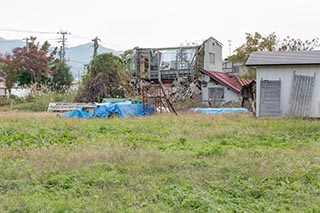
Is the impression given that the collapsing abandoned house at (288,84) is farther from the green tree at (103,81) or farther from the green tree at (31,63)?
the green tree at (31,63)

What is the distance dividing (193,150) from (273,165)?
5.18 ft

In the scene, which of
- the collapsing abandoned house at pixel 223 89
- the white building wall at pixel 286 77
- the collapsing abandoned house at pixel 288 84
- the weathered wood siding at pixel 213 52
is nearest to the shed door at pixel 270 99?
the collapsing abandoned house at pixel 288 84

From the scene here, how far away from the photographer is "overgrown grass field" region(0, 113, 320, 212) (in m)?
3.78

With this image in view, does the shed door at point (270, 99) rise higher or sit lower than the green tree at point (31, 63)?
lower

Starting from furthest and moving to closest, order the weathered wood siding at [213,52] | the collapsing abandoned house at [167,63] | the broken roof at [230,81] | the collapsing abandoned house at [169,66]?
the weathered wood siding at [213,52] < the collapsing abandoned house at [167,63] < the collapsing abandoned house at [169,66] < the broken roof at [230,81]

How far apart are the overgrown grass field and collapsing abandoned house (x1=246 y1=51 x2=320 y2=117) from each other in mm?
4459

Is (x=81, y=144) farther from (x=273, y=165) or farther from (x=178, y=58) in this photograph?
(x=178, y=58)

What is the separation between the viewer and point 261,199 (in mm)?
3979

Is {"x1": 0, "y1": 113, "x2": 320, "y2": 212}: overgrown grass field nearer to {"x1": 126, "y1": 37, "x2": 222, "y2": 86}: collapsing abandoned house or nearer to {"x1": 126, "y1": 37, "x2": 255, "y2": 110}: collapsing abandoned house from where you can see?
→ {"x1": 126, "y1": 37, "x2": 255, "y2": 110}: collapsing abandoned house

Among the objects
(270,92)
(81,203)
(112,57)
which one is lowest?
(81,203)

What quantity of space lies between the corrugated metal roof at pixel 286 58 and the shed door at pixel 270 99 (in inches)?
25.5

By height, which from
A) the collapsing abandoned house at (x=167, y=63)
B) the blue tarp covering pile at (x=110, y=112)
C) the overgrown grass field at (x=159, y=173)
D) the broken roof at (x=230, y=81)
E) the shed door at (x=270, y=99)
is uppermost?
the collapsing abandoned house at (x=167, y=63)

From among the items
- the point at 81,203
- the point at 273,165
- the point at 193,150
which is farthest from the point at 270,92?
the point at 81,203

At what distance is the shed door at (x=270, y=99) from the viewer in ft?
42.3
